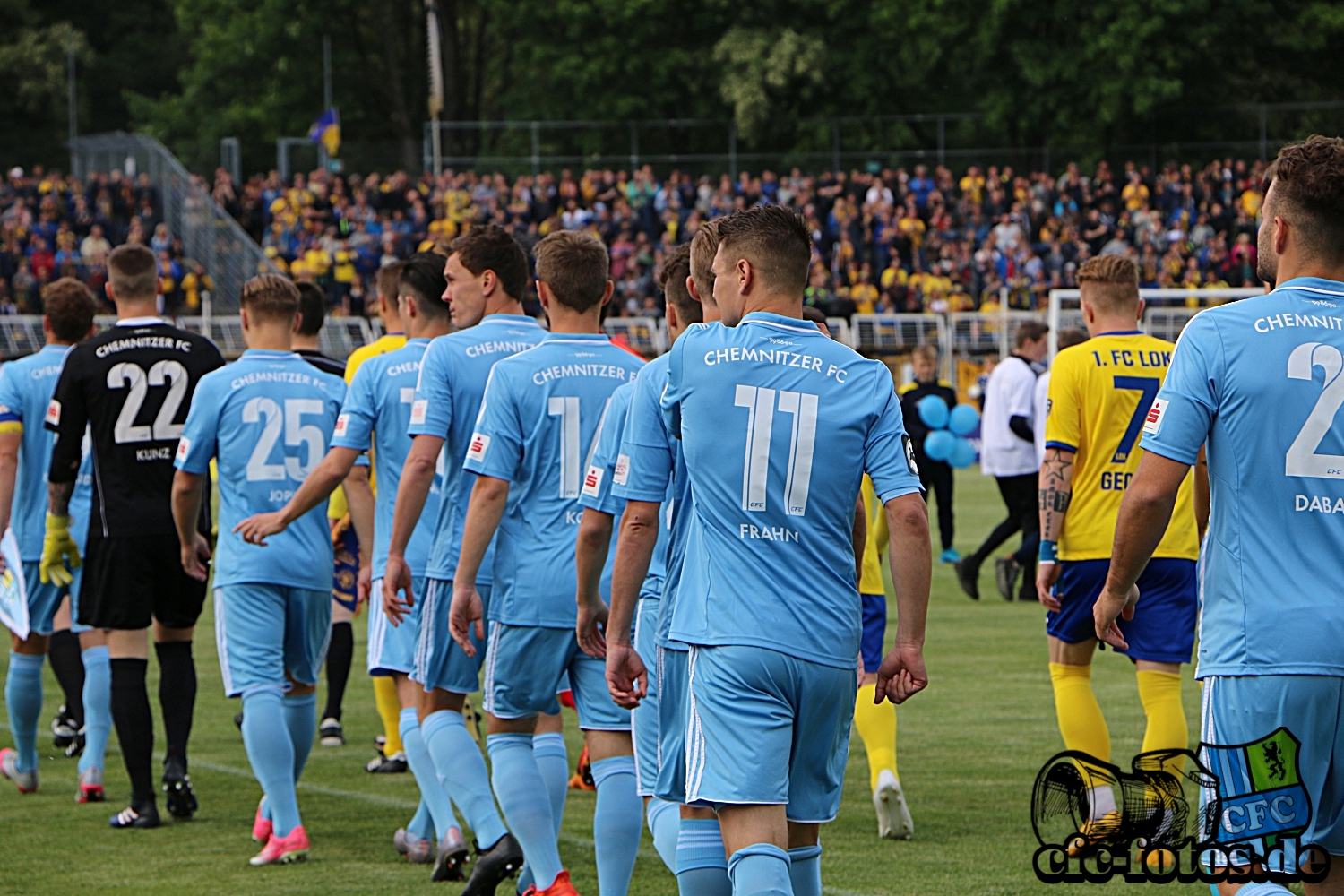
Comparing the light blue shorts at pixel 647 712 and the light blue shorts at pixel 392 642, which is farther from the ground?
the light blue shorts at pixel 647 712

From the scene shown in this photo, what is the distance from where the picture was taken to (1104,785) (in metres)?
6.68

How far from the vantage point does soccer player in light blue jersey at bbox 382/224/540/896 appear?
594 centimetres

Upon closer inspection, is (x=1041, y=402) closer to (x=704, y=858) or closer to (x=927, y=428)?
(x=927, y=428)

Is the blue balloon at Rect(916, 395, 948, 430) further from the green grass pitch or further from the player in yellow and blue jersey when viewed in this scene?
the player in yellow and blue jersey

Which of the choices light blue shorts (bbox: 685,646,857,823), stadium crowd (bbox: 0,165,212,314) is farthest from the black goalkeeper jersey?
stadium crowd (bbox: 0,165,212,314)

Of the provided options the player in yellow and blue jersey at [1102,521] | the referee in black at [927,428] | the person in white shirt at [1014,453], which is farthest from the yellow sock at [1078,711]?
the referee in black at [927,428]

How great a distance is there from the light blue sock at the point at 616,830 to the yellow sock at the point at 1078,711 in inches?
78.5

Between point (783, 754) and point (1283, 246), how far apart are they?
161cm

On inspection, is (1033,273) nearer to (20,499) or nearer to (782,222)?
(20,499)

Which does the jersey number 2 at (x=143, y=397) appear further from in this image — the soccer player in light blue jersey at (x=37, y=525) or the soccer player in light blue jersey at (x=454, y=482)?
the soccer player in light blue jersey at (x=454, y=482)

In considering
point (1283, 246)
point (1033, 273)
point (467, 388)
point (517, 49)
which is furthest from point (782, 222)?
point (517, 49)

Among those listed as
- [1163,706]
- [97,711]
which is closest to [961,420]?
[1163,706]

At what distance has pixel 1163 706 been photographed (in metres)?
6.55

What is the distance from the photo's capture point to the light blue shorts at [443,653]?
19.7ft
